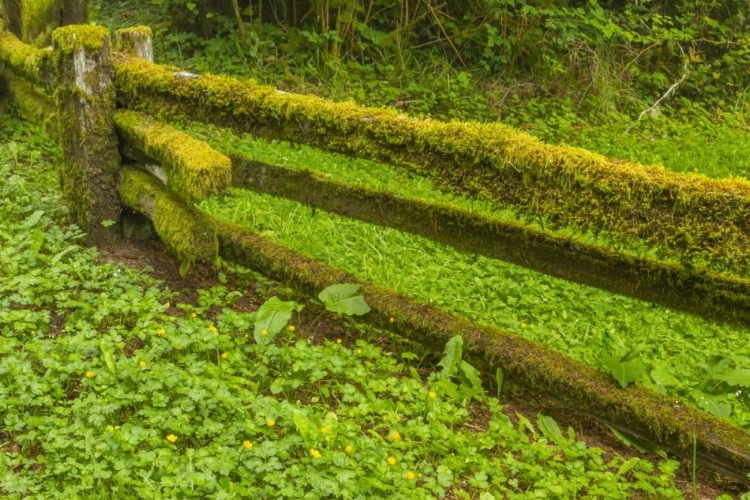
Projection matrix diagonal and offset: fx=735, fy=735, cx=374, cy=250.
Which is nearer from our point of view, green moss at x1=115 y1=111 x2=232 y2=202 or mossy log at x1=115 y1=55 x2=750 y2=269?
mossy log at x1=115 y1=55 x2=750 y2=269

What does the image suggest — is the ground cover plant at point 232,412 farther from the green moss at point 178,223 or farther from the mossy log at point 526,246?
the mossy log at point 526,246

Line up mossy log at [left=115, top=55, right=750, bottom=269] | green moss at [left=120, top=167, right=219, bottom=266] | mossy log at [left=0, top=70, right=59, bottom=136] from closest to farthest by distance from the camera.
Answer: mossy log at [left=115, top=55, right=750, bottom=269], green moss at [left=120, top=167, right=219, bottom=266], mossy log at [left=0, top=70, right=59, bottom=136]

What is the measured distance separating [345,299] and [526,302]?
1.69 meters

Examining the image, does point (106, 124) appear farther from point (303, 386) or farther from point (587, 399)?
point (587, 399)

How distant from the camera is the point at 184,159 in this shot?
3.77 metres

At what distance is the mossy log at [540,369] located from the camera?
3.38 m

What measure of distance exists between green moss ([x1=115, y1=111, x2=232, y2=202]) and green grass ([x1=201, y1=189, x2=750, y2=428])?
1448mm

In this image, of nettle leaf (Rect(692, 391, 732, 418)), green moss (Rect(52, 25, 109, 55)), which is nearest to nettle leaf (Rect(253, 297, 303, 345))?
green moss (Rect(52, 25, 109, 55))

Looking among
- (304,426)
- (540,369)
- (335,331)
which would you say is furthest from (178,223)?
(540,369)

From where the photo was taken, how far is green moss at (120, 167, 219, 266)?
13.8 feet

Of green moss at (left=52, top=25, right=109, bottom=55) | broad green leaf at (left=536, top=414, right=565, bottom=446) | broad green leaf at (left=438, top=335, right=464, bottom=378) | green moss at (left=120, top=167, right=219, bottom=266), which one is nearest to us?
broad green leaf at (left=536, top=414, right=565, bottom=446)

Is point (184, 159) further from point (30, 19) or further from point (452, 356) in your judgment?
point (30, 19)

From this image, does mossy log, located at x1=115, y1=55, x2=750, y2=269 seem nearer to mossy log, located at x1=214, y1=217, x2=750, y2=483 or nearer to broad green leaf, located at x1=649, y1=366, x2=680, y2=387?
mossy log, located at x1=214, y1=217, x2=750, y2=483

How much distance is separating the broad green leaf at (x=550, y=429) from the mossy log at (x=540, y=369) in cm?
12
